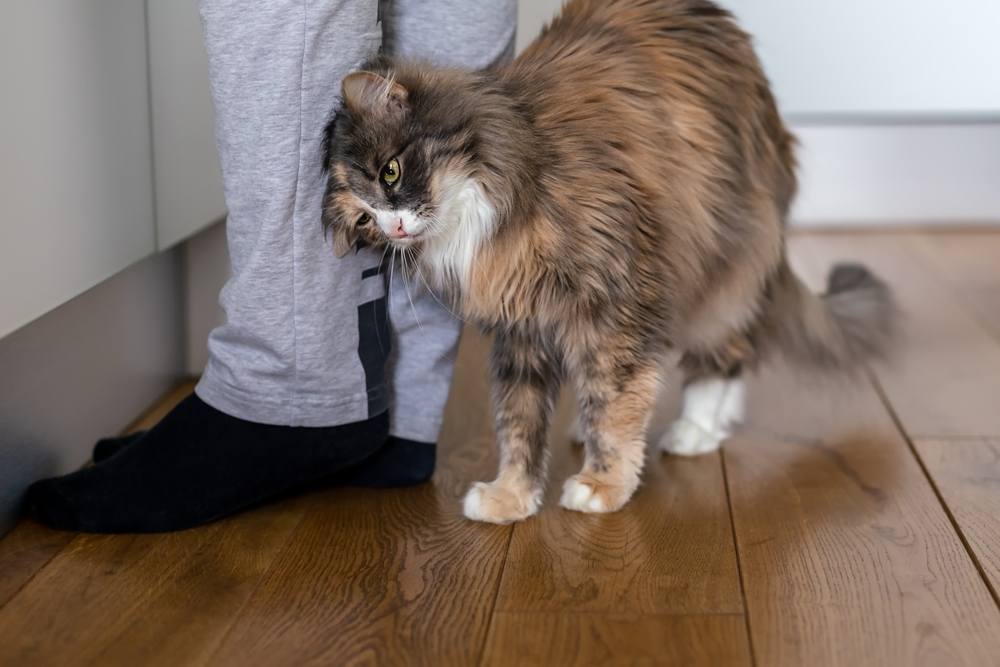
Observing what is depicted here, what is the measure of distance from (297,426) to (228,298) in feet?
0.62

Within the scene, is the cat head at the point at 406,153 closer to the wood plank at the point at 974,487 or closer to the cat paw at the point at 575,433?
the cat paw at the point at 575,433

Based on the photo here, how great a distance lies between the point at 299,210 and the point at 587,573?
543 millimetres

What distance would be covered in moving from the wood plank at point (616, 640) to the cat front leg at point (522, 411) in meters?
0.34

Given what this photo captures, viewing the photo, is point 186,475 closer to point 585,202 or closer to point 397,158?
point 397,158

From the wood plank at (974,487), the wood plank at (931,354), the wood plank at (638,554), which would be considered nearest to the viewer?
the wood plank at (638,554)

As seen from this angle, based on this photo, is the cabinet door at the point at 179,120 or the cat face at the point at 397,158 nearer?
the cat face at the point at 397,158

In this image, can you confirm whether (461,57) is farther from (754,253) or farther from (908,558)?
(908,558)

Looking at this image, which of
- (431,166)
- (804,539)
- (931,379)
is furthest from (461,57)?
(931,379)

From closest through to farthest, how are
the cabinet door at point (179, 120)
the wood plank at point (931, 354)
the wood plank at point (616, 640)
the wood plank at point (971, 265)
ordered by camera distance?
the wood plank at point (616, 640) < the cabinet door at point (179, 120) < the wood plank at point (931, 354) < the wood plank at point (971, 265)

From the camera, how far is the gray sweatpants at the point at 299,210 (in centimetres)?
145

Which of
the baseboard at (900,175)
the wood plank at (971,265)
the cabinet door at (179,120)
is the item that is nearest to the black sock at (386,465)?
the cabinet door at (179,120)

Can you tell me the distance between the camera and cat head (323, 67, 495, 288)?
1.47m

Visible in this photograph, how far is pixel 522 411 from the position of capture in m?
1.72

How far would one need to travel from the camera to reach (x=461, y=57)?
1716 millimetres
